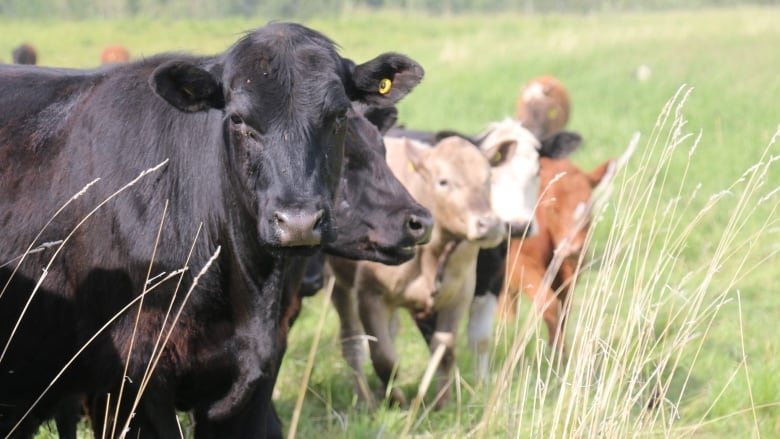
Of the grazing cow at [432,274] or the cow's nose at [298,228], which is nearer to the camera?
the cow's nose at [298,228]

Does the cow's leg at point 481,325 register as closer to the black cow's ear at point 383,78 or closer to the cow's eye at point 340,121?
the black cow's ear at point 383,78

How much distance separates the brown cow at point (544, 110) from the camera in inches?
434

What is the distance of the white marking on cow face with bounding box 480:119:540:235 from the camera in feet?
25.9

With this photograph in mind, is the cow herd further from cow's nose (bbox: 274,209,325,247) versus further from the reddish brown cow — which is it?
the reddish brown cow

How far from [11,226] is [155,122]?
0.76 m

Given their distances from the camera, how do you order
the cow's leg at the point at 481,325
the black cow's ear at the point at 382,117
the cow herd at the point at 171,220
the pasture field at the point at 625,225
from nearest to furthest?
the pasture field at the point at 625,225 → the cow herd at the point at 171,220 → the black cow's ear at the point at 382,117 → the cow's leg at the point at 481,325

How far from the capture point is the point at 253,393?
16.5 feet

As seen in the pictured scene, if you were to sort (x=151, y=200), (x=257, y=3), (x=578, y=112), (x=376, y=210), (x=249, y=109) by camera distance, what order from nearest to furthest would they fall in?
(x=249, y=109) < (x=151, y=200) < (x=376, y=210) < (x=578, y=112) < (x=257, y=3)

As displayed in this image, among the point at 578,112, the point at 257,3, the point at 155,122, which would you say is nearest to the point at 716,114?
the point at 578,112

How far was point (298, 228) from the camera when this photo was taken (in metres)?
4.19

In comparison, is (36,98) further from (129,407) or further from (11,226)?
(129,407)

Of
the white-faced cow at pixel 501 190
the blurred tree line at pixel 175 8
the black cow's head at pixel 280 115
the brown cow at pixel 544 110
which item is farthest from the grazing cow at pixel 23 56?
the blurred tree line at pixel 175 8

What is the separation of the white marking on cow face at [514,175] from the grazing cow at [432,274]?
382 millimetres

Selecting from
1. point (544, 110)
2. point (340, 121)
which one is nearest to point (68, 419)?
point (340, 121)
